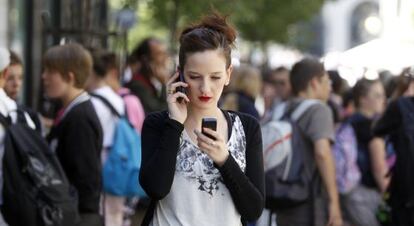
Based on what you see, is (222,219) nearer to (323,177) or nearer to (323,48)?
(323,177)

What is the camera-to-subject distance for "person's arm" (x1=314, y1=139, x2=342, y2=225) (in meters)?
7.70

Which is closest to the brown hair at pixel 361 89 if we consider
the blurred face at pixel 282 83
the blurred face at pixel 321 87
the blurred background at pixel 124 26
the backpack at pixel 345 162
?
the blurred background at pixel 124 26

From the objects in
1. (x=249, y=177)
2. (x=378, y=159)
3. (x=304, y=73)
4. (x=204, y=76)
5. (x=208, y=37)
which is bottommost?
(x=378, y=159)

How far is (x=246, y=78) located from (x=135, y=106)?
6.10ft

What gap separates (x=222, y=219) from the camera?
4.59 meters

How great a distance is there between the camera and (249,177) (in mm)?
4668

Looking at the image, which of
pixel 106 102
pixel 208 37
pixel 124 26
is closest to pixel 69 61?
pixel 106 102

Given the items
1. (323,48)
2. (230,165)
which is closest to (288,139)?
(230,165)

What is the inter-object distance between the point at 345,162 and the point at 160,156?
16.9 ft

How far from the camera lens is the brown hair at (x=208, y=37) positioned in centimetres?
462

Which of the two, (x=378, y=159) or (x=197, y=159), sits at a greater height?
(x=197, y=159)

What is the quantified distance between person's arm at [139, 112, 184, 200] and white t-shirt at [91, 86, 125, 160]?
13.0 ft

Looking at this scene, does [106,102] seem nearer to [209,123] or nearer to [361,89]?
[361,89]

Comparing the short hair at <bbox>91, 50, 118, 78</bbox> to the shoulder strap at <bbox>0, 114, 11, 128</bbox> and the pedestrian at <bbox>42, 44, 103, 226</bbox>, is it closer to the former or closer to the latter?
the pedestrian at <bbox>42, 44, 103, 226</bbox>
